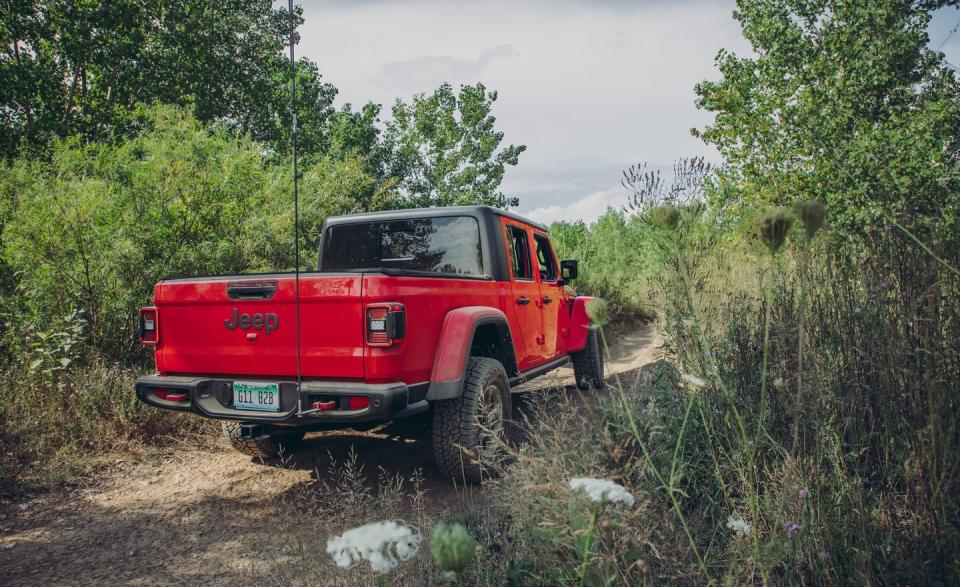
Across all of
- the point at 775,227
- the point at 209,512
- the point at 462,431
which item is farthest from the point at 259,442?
the point at 775,227

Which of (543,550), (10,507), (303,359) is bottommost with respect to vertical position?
(10,507)

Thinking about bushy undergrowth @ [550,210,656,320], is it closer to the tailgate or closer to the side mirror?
the side mirror

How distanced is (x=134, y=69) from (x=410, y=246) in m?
14.2

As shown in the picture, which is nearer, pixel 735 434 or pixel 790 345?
pixel 735 434

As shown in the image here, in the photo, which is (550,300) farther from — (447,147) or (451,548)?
(447,147)

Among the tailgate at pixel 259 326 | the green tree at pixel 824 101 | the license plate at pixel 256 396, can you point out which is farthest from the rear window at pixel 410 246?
the green tree at pixel 824 101

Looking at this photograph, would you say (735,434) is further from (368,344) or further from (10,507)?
(10,507)

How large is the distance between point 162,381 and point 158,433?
1887 millimetres

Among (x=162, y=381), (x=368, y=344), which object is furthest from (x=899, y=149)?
(x=162, y=381)

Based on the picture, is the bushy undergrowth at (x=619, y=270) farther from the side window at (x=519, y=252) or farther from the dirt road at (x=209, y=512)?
the dirt road at (x=209, y=512)

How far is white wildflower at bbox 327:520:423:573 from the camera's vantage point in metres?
1.39

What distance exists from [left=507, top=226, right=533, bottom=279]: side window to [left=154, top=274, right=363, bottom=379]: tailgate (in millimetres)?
1963

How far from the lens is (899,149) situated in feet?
26.0

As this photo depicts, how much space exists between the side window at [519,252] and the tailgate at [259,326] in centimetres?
196
